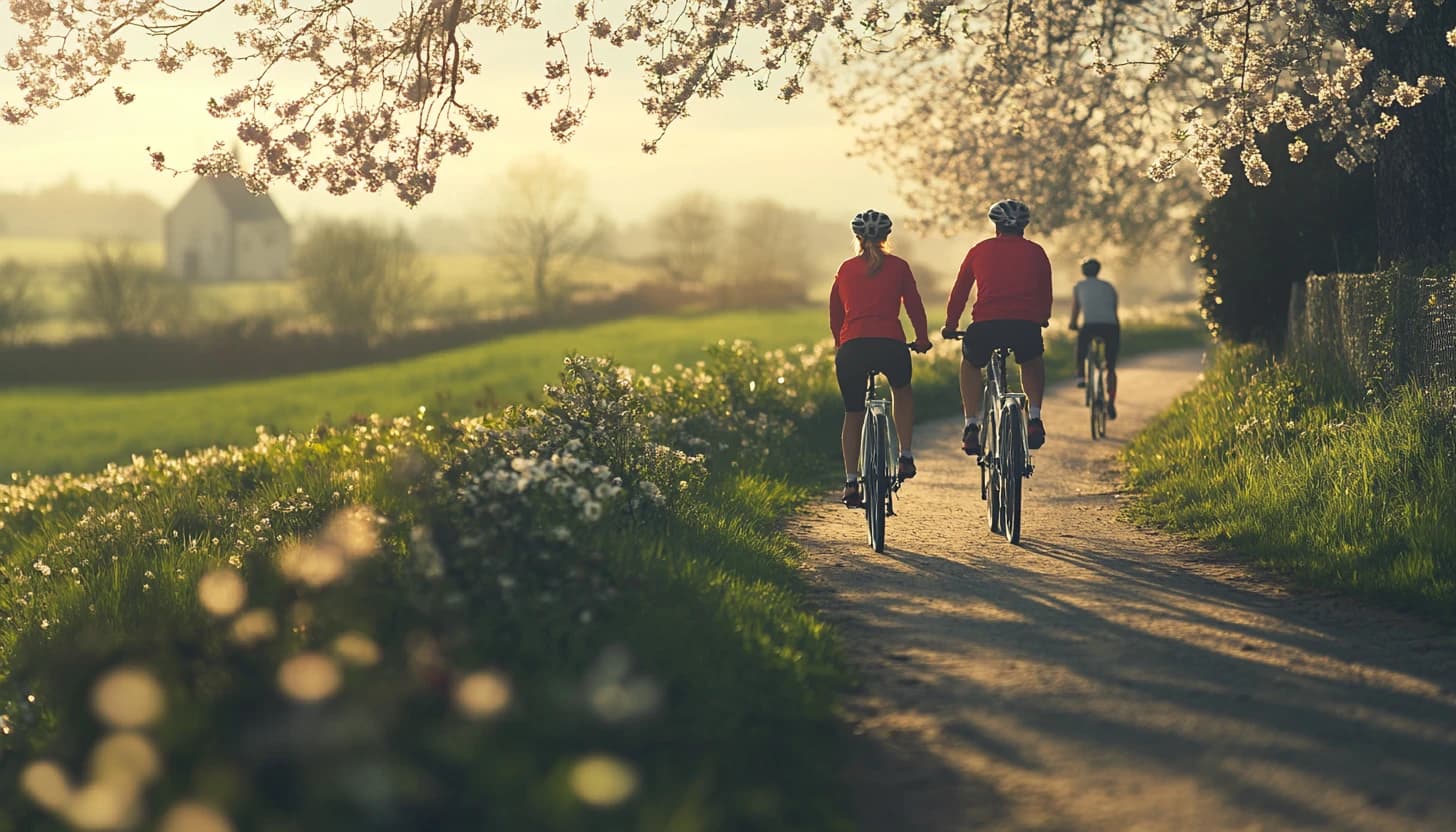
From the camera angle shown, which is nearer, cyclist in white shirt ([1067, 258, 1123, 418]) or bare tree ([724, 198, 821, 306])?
cyclist in white shirt ([1067, 258, 1123, 418])

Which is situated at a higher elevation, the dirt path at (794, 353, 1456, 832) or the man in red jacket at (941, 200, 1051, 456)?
the man in red jacket at (941, 200, 1051, 456)

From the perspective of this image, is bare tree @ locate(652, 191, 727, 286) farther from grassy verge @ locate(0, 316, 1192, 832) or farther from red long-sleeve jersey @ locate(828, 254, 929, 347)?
grassy verge @ locate(0, 316, 1192, 832)

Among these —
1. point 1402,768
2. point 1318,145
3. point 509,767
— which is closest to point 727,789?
point 509,767

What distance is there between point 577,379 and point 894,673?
4.16m

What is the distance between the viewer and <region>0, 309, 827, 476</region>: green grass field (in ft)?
102

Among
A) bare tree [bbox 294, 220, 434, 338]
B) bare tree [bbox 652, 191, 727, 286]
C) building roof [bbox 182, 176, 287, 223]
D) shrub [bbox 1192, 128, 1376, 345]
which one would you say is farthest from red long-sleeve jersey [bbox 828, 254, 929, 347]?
building roof [bbox 182, 176, 287, 223]

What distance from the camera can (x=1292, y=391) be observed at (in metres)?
12.8

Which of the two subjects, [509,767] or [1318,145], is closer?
[509,767]

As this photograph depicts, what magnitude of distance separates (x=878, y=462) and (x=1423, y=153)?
21.0 feet

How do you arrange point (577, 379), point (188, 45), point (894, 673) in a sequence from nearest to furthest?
point (894, 673) → point (577, 379) → point (188, 45)

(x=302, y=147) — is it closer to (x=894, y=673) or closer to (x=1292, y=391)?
(x=894, y=673)

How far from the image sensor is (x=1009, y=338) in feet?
32.6

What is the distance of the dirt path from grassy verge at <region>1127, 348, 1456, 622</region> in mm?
354

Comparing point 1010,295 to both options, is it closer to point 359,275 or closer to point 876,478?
point 876,478
